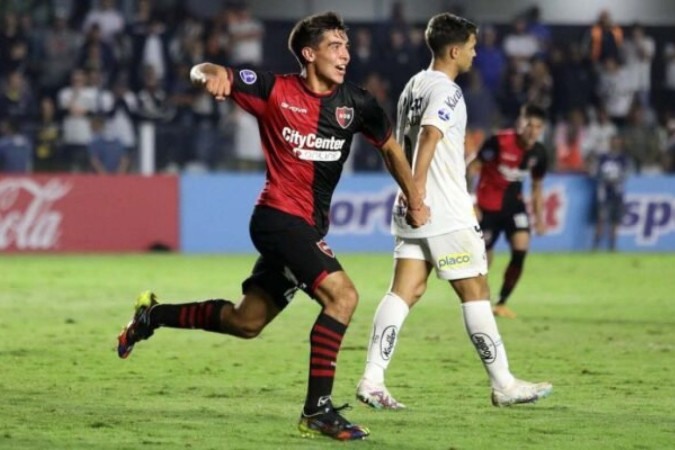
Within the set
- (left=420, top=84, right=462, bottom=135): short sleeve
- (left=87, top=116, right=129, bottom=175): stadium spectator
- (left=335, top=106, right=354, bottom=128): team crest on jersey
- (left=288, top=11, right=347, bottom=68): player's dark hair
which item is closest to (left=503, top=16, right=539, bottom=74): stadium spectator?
(left=87, top=116, right=129, bottom=175): stadium spectator

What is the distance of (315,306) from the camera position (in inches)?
641

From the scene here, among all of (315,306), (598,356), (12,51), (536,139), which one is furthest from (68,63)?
(598,356)

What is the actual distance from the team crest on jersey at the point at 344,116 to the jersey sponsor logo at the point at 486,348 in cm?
157

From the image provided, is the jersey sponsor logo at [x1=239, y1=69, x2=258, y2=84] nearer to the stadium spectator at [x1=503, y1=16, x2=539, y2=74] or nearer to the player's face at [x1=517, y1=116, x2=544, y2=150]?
the player's face at [x1=517, y1=116, x2=544, y2=150]

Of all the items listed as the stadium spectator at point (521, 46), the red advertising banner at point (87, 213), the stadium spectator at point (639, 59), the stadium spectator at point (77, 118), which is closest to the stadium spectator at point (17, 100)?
the stadium spectator at point (77, 118)

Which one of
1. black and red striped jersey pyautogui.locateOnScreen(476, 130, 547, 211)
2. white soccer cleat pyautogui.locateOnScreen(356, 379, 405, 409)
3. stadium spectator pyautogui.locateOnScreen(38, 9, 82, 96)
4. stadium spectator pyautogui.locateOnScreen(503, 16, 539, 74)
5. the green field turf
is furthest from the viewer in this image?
stadium spectator pyautogui.locateOnScreen(503, 16, 539, 74)

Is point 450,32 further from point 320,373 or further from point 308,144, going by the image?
point 320,373

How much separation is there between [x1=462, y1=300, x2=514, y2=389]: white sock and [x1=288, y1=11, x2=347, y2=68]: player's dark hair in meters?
1.79

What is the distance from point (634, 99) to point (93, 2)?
9.29 metres

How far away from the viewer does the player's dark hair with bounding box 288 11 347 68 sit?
8.10 m

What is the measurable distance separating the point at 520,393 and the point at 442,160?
139 cm

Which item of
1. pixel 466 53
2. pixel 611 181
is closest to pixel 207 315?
pixel 466 53

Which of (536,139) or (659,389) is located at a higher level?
(536,139)

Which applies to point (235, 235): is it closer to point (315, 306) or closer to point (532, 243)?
point (532, 243)
